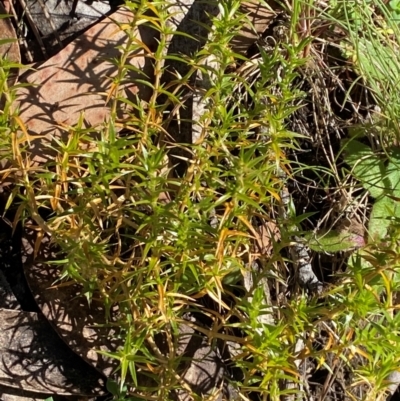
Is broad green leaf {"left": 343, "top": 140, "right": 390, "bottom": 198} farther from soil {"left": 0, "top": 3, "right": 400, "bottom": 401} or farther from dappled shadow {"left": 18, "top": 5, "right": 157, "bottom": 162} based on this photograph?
dappled shadow {"left": 18, "top": 5, "right": 157, "bottom": 162}

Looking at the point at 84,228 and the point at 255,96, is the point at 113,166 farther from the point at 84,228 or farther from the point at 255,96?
the point at 255,96

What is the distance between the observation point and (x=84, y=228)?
6.02 ft

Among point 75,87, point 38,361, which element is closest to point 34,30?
point 75,87

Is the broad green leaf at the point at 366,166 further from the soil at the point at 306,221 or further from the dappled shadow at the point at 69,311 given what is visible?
the dappled shadow at the point at 69,311

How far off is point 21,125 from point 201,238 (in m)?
0.51

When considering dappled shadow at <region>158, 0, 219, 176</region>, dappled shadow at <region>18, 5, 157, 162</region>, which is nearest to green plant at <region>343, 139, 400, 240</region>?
dappled shadow at <region>158, 0, 219, 176</region>

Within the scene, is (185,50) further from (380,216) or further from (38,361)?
(38,361)

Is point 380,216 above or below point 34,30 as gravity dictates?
below

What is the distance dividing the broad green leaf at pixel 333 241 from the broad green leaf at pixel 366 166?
153mm

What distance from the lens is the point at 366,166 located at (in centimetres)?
230

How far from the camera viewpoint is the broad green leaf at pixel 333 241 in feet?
7.31

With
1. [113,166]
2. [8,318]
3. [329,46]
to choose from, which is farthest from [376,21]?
[8,318]

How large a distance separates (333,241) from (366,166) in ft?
0.88

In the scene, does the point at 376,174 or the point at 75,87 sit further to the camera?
the point at 376,174
